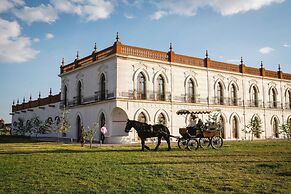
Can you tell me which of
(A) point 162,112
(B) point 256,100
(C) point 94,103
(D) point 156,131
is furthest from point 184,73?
(D) point 156,131

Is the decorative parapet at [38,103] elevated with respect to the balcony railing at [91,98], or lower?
elevated

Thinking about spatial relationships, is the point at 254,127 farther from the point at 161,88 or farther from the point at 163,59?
the point at 163,59

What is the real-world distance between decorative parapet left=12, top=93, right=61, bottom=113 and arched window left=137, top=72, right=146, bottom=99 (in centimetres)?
1353

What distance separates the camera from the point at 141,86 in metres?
25.1

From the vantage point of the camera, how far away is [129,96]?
2386 centimetres

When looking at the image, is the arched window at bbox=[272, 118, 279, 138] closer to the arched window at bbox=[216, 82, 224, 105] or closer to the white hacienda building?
the white hacienda building

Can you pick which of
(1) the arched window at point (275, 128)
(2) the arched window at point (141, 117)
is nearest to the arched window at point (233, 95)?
(1) the arched window at point (275, 128)

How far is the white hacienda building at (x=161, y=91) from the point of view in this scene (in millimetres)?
24000

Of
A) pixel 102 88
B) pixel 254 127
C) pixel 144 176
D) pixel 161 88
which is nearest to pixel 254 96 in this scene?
pixel 254 127

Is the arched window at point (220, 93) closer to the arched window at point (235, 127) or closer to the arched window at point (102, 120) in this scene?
the arched window at point (235, 127)

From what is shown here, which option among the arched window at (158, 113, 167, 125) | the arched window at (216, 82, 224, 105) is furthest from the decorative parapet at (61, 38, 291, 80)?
the arched window at (158, 113, 167, 125)

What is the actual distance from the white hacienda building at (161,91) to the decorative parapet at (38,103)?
42cm

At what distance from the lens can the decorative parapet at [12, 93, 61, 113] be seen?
36125mm

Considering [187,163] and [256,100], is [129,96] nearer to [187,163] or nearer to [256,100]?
[187,163]
